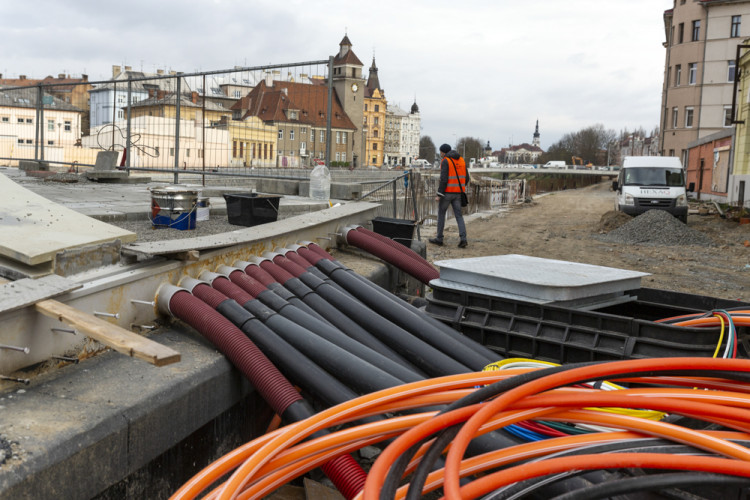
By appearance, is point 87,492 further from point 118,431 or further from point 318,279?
point 318,279

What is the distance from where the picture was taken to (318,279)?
4.56 meters

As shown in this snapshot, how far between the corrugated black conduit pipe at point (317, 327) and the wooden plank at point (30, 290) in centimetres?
108

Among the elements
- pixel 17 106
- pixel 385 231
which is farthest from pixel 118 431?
pixel 17 106

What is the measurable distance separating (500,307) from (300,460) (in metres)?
2.15

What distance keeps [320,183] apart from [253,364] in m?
5.07

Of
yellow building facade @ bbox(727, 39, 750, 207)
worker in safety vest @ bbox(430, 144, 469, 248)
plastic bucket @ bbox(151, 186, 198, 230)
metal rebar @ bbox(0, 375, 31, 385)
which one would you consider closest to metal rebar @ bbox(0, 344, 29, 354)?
metal rebar @ bbox(0, 375, 31, 385)

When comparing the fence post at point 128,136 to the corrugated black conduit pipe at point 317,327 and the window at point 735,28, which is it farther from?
the window at point 735,28

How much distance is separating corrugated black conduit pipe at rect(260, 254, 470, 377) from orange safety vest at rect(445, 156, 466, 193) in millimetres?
7649

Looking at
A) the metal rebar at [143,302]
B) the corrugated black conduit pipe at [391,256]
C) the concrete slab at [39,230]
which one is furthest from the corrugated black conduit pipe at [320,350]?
the corrugated black conduit pipe at [391,256]

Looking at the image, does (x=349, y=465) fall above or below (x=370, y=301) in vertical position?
below

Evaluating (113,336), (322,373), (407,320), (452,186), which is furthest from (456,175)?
(113,336)

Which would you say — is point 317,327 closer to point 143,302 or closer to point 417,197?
point 143,302

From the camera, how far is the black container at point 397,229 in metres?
7.38

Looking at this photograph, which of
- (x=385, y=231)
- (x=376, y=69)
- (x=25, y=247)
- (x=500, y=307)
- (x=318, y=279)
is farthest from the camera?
(x=376, y=69)
